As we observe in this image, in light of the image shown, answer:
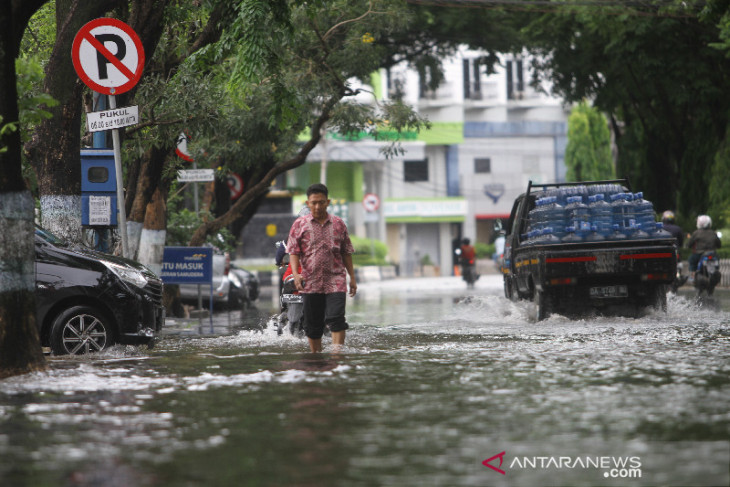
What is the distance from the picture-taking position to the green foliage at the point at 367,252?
2235 inches

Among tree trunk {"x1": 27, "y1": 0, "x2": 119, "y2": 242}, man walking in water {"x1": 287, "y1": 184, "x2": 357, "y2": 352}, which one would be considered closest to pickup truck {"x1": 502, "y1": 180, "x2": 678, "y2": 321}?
man walking in water {"x1": 287, "y1": 184, "x2": 357, "y2": 352}

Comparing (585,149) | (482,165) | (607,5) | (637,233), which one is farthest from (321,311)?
(482,165)

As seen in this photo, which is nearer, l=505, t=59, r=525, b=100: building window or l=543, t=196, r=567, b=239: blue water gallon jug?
l=543, t=196, r=567, b=239: blue water gallon jug

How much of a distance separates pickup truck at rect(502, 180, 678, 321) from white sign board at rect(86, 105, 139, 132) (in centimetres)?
601

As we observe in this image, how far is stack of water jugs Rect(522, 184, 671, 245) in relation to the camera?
53.0 ft

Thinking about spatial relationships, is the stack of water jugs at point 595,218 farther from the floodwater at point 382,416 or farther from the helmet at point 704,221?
the helmet at point 704,221

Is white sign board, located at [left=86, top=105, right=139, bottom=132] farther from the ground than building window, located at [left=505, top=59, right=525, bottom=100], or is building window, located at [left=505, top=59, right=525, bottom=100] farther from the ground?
building window, located at [left=505, top=59, right=525, bottom=100]

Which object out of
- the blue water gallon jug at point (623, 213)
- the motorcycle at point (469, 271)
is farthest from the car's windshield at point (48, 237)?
the motorcycle at point (469, 271)

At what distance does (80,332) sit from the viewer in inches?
463

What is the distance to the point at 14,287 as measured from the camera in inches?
377

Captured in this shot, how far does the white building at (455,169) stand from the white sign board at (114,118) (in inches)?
1983

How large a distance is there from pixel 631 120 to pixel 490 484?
97.0 ft

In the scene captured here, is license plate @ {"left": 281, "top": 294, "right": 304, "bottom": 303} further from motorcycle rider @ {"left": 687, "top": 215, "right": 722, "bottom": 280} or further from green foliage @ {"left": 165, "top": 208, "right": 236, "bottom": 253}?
motorcycle rider @ {"left": 687, "top": 215, "right": 722, "bottom": 280}

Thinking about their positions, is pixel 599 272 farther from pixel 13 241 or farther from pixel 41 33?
pixel 41 33
